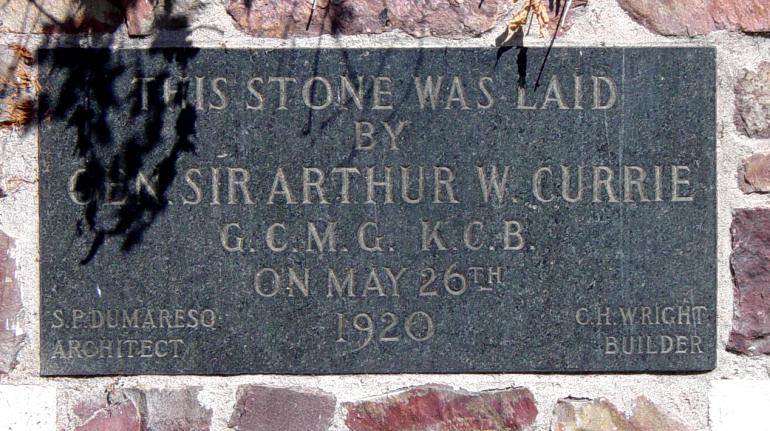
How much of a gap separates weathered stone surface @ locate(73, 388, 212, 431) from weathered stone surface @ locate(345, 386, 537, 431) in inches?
17.3

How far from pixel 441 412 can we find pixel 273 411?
19.0 inches

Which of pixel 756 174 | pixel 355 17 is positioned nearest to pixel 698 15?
pixel 756 174

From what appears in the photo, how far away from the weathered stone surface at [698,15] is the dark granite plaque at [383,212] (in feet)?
0.27

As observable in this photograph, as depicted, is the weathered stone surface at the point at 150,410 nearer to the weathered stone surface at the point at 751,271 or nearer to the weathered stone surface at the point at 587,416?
the weathered stone surface at the point at 587,416

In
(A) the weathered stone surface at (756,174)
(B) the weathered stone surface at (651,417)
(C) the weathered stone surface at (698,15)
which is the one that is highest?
(C) the weathered stone surface at (698,15)

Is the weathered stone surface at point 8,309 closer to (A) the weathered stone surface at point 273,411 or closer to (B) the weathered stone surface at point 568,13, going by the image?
(A) the weathered stone surface at point 273,411

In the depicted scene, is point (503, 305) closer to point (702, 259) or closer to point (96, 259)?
point (702, 259)

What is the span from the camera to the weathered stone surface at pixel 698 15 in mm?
2574

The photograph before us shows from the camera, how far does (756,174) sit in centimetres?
259

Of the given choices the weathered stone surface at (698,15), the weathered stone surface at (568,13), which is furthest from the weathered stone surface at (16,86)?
the weathered stone surface at (698,15)

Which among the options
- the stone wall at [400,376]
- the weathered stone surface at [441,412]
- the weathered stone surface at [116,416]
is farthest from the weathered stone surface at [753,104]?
the weathered stone surface at [116,416]

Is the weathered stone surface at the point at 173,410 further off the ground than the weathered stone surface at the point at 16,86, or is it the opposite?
the weathered stone surface at the point at 16,86

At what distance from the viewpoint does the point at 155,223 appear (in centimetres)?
255

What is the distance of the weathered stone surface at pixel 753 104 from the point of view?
2586mm
